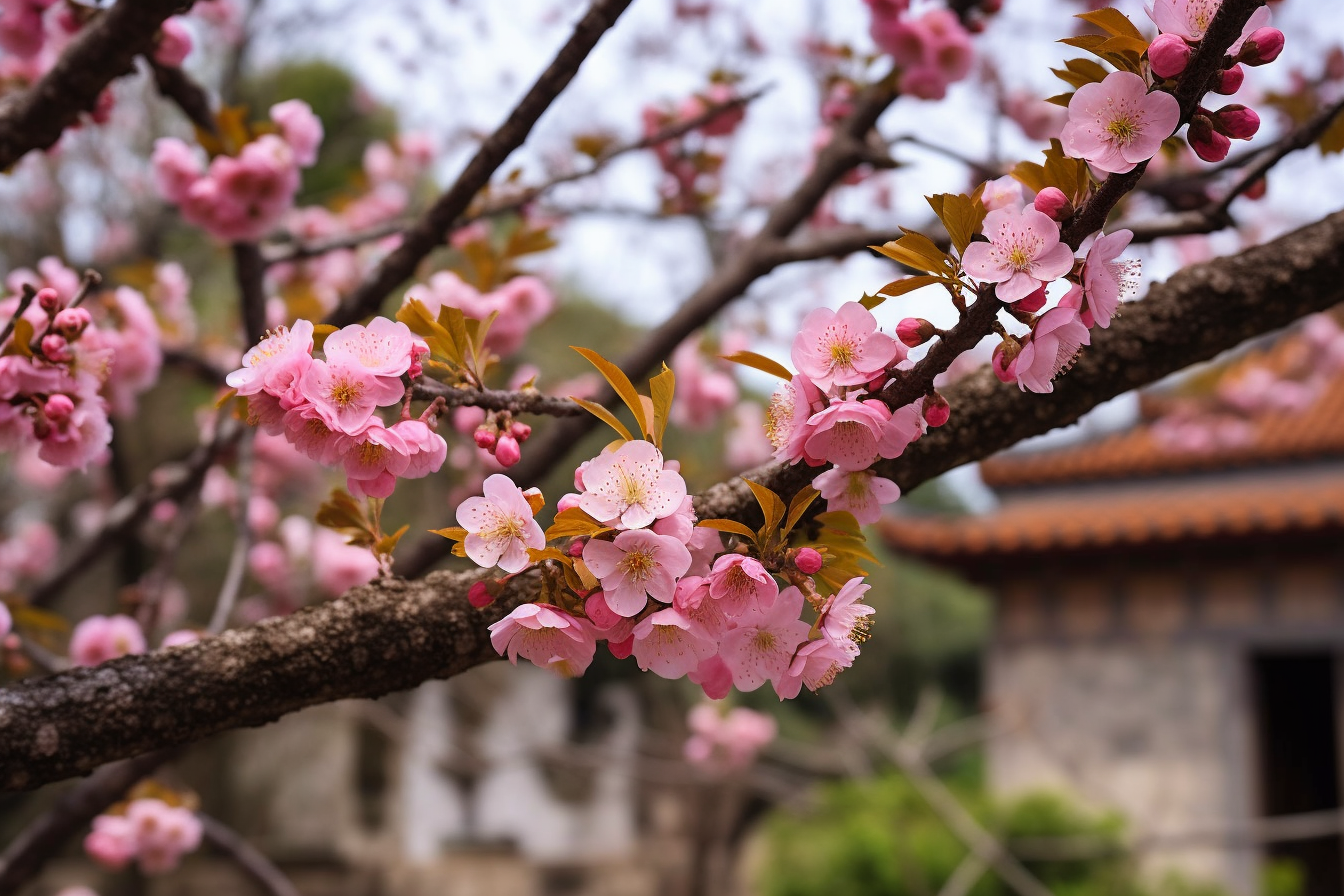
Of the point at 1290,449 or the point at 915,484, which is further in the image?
the point at 1290,449

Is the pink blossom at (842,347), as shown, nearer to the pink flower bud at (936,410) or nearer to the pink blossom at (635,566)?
the pink flower bud at (936,410)

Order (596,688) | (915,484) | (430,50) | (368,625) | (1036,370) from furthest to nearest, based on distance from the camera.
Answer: (596,688)
(430,50)
(915,484)
(368,625)
(1036,370)

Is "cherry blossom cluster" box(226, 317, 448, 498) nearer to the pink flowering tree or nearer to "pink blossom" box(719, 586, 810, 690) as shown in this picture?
the pink flowering tree

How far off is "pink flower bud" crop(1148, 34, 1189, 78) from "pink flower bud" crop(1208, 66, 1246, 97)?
0.12 feet

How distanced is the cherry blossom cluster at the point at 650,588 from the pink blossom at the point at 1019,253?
22 centimetres

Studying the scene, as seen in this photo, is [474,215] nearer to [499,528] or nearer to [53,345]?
[53,345]

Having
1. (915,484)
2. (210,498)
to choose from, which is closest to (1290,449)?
(210,498)

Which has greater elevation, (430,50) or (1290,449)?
(430,50)

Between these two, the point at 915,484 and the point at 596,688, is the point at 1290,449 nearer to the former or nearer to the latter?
the point at 915,484

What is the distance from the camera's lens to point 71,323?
1.02 metres

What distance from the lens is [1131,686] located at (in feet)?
19.8

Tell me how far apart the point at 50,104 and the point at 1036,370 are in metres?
1.14

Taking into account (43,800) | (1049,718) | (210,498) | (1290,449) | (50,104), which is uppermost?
(1290,449)

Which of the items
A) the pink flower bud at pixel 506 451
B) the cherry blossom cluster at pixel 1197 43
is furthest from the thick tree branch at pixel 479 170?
the cherry blossom cluster at pixel 1197 43
